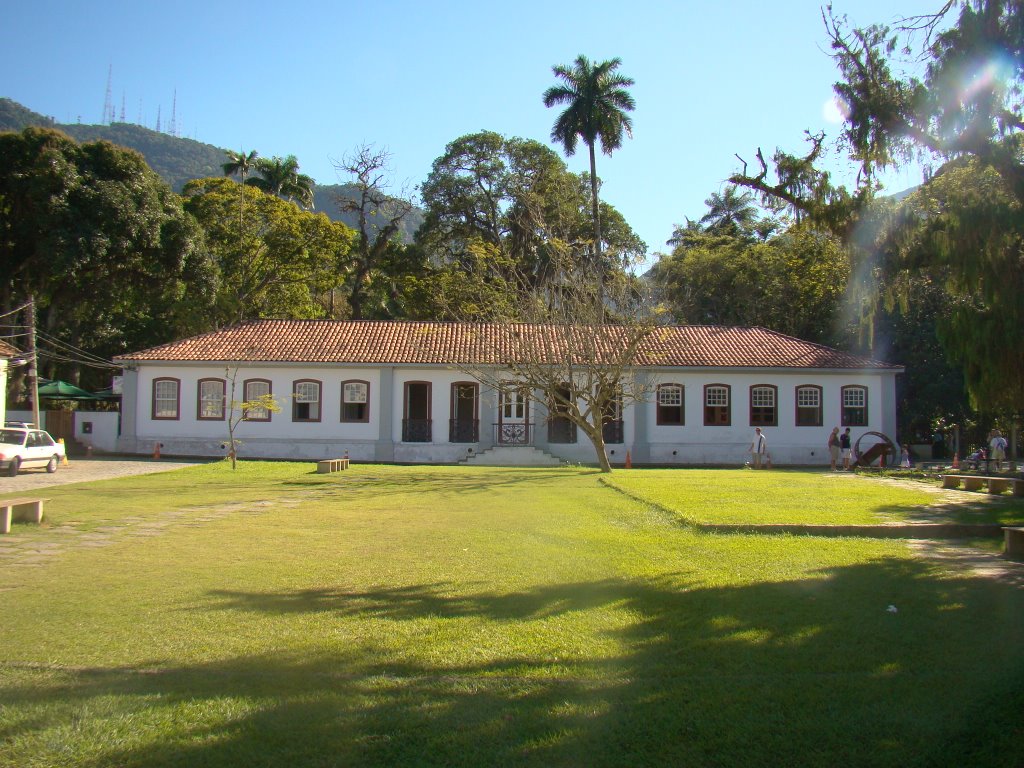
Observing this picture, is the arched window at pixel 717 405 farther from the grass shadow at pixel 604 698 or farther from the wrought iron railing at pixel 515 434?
the grass shadow at pixel 604 698

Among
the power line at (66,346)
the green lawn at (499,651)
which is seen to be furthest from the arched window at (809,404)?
the power line at (66,346)

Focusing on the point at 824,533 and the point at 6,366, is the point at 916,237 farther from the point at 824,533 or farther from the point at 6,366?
Result: the point at 6,366

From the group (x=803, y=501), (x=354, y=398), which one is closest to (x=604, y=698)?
(x=803, y=501)

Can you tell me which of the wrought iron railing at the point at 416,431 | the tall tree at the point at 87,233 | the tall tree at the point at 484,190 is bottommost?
the wrought iron railing at the point at 416,431

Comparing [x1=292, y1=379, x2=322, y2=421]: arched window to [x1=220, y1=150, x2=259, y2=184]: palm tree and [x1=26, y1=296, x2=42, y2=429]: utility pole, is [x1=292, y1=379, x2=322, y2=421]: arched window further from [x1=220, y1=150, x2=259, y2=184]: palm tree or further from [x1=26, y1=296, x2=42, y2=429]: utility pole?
[x1=220, y1=150, x2=259, y2=184]: palm tree

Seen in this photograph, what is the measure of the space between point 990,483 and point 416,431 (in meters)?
19.5

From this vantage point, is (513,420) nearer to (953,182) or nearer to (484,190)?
(484,190)

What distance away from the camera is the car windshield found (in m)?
22.9

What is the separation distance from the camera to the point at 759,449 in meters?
29.2

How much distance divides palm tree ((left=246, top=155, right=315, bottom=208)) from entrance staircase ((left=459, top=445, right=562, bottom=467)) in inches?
892

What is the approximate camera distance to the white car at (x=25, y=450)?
22.3m

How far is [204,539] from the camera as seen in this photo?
1062 centimetres

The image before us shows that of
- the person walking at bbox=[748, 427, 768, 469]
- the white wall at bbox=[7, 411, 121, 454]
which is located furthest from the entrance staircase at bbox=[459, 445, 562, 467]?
the white wall at bbox=[7, 411, 121, 454]

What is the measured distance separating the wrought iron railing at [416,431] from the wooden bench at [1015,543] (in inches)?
926
